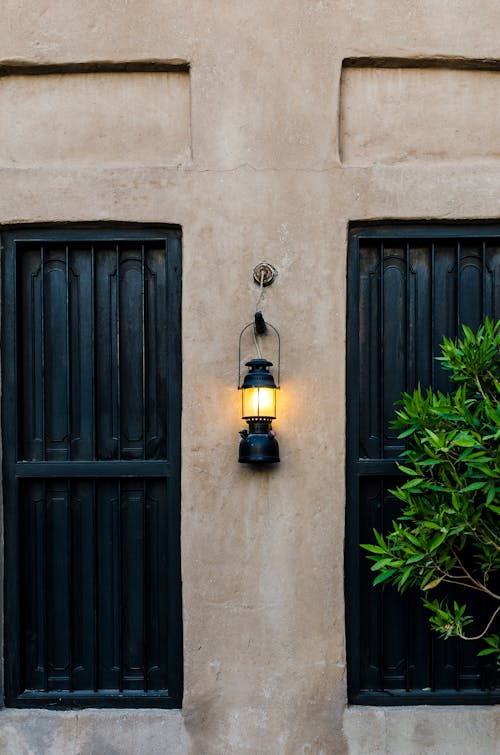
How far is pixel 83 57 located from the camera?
4.21 m

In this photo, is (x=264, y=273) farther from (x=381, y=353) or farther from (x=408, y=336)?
(x=408, y=336)

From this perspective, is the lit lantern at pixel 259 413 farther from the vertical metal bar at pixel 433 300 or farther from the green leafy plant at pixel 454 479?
the vertical metal bar at pixel 433 300

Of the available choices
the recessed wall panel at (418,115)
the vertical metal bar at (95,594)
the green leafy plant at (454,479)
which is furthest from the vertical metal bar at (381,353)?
the vertical metal bar at (95,594)

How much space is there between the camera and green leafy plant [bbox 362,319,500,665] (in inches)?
139

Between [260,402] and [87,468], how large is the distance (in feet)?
4.16

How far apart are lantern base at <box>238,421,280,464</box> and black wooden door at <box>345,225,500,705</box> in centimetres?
57

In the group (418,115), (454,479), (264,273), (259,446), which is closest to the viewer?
(454,479)

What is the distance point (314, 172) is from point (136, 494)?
94.7 inches

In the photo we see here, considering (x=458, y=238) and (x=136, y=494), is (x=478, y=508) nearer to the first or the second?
(x=458, y=238)

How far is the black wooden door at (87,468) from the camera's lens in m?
4.32

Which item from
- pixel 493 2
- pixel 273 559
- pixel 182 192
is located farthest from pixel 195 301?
pixel 493 2

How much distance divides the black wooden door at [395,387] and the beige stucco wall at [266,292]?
0.14 m

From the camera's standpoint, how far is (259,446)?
12.9ft

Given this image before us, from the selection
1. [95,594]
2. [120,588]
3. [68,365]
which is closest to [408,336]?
[68,365]
